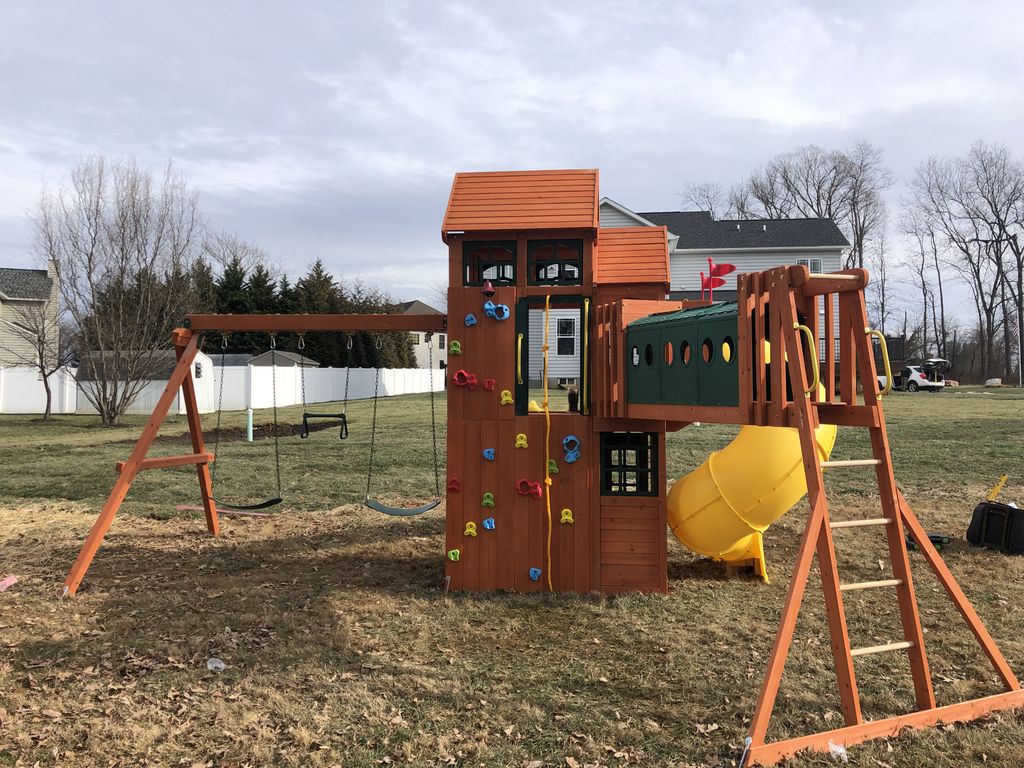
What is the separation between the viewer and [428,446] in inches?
663

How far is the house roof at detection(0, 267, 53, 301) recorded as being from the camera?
3388 cm

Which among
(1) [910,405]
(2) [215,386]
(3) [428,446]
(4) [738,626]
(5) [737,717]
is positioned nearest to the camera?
(5) [737,717]

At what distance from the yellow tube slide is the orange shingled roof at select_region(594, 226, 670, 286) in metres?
1.65

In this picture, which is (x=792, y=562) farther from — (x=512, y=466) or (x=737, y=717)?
(x=737, y=717)

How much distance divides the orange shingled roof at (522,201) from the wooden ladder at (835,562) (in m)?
2.76

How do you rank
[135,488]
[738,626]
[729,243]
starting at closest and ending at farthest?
[738,626] < [135,488] < [729,243]

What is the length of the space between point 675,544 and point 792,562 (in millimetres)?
1361

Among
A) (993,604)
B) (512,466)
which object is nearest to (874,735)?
(993,604)

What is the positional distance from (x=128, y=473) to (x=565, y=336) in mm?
24356

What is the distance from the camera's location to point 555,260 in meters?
6.98

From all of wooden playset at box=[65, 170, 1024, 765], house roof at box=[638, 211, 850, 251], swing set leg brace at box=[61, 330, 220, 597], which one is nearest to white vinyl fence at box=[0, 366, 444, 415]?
house roof at box=[638, 211, 850, 251]

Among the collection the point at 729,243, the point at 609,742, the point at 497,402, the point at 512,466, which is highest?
the point at 729,243

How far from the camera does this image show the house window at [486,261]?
6.95 meters

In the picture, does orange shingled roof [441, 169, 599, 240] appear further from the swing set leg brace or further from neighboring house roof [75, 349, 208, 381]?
neighboring house roof [75, 349, 208, 381]
